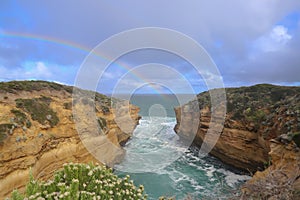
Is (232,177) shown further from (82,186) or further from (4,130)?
(4,130)

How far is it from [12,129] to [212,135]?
16.4 metres

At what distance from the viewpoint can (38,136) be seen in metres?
11.4

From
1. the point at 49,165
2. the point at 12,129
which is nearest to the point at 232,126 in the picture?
the point at 49,165

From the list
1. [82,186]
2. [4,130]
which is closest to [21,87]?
[4,130]

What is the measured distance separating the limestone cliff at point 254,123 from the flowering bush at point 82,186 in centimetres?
1044

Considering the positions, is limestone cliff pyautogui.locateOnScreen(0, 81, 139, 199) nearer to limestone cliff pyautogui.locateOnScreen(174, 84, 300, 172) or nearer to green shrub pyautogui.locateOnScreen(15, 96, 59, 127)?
green shrub pyautogui.locateOnScreen(15, 96, 59, 127)

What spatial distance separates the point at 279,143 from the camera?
36.0 feet

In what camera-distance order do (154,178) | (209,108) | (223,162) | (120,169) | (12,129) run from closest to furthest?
(12,129) < (154,178) < (120,169) < (223,162) < (209,108)

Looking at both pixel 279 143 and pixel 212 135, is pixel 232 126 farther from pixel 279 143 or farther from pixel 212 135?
pixel 279 143

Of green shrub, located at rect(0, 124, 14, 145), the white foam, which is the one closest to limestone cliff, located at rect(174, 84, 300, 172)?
the white foam

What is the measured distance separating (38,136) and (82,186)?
7.60m

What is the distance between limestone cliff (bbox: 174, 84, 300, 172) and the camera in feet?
45.8

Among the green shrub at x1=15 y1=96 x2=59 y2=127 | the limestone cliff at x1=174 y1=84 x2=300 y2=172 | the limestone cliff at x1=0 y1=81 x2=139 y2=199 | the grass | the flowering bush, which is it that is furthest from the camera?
the limestone cliff at x1=174 y1=84 x2=300 y2=172

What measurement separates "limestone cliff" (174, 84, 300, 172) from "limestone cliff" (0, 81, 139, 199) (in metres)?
9.72
